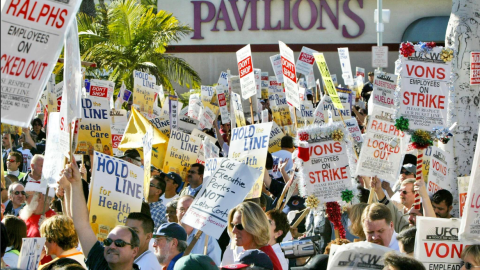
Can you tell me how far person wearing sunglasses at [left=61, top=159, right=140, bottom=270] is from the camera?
4.81 meters

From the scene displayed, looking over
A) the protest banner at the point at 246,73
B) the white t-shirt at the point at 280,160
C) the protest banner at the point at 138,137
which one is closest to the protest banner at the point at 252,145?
the white t-shirt at the point at 280,160

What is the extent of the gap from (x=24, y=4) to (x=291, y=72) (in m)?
7.80

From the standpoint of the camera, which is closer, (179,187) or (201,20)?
(179,187)

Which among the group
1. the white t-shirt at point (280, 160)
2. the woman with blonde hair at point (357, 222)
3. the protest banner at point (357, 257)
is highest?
the protest banner at point (357, 257)

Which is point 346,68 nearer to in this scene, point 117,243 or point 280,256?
point 280,256

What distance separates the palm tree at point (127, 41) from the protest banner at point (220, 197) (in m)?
17.0

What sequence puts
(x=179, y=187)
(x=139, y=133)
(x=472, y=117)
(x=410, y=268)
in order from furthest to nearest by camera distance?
(x=139, y=133) < (x=179, y=187) < (x=472, y=117) < (x=410, y=268)

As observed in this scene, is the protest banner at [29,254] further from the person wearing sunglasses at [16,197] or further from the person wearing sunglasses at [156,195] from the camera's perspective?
the person wearing sunglasses at [16,197]

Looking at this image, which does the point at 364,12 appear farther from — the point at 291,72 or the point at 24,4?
the point at 24,4

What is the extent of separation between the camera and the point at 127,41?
24.0 metres

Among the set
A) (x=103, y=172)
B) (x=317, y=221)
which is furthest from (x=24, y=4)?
(x=317, y=221)

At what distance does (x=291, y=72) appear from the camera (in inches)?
452

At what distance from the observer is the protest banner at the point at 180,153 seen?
9.98 meters

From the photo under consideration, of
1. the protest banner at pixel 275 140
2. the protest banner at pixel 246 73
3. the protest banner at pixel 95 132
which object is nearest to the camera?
the protest banner at pixel 95 132
